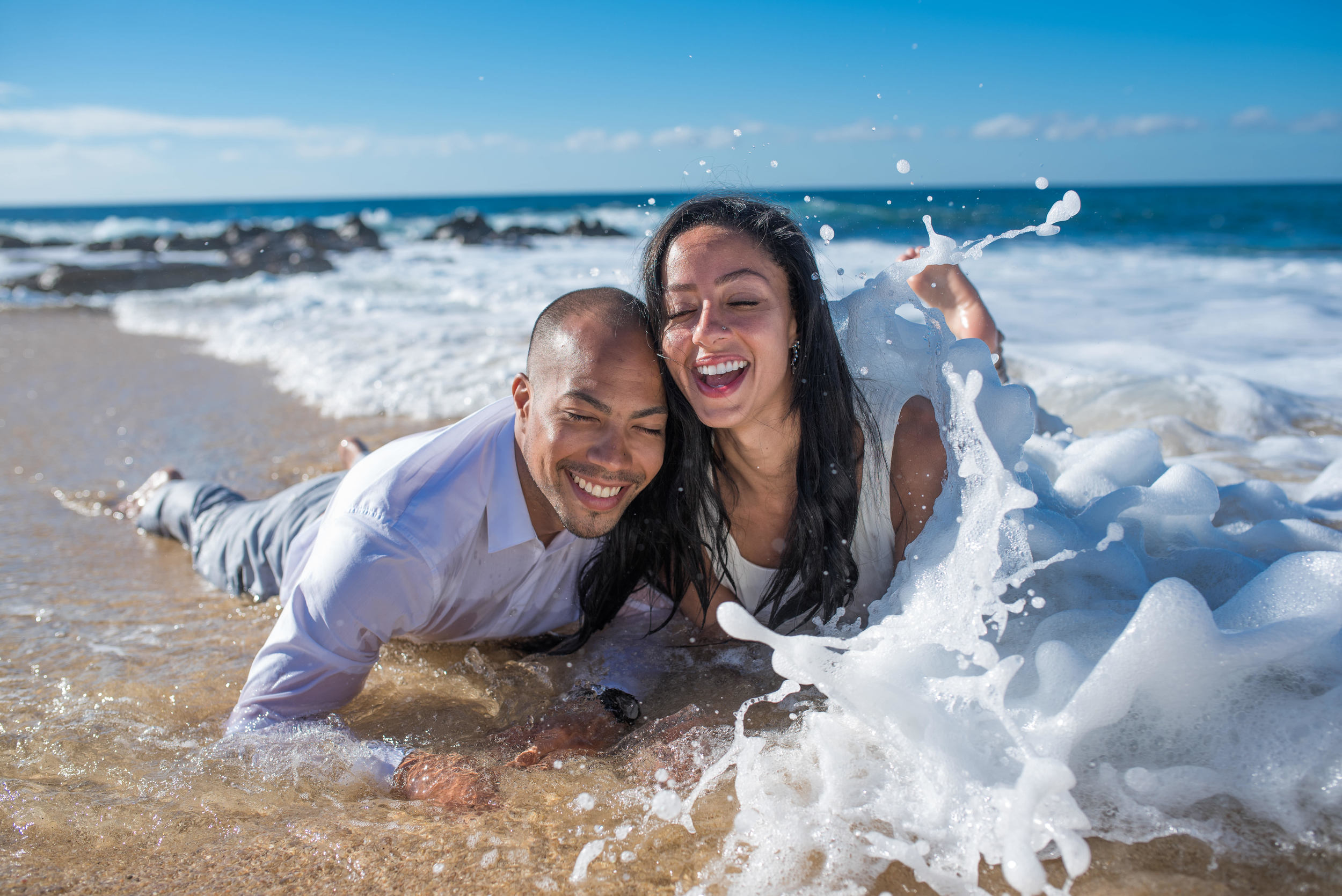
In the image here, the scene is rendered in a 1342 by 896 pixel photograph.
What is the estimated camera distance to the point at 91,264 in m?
22.0

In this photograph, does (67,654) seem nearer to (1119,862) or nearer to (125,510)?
(125,510)

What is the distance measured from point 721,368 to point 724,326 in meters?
0.13

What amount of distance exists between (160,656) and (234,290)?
15.5 m

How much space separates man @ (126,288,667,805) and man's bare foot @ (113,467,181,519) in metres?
2.55

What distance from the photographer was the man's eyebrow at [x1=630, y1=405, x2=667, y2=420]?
2887mm

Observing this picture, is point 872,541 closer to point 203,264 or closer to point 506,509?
point 506,509

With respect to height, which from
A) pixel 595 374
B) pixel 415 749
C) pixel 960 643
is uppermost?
pixel 595 374

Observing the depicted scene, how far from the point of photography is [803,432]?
3139 mm

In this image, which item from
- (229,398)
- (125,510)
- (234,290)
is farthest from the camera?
(234,290)

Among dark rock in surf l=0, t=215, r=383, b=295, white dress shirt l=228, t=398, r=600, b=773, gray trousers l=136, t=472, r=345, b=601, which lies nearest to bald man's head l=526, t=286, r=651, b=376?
white dress shirt l=228, t=398, r=600, b=773

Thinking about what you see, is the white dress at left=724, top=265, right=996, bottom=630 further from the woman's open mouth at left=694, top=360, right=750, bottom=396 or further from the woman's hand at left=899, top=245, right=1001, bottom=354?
the woman's hand at left=899, top=245, right=1001, bottom=354

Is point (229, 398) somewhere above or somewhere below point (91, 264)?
below

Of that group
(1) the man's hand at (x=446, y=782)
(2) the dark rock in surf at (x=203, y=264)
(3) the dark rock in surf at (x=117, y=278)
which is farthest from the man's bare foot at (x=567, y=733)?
(3) the dark rock in surf at (x=117, y=278)

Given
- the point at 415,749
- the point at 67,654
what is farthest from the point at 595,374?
the point at 67,654
